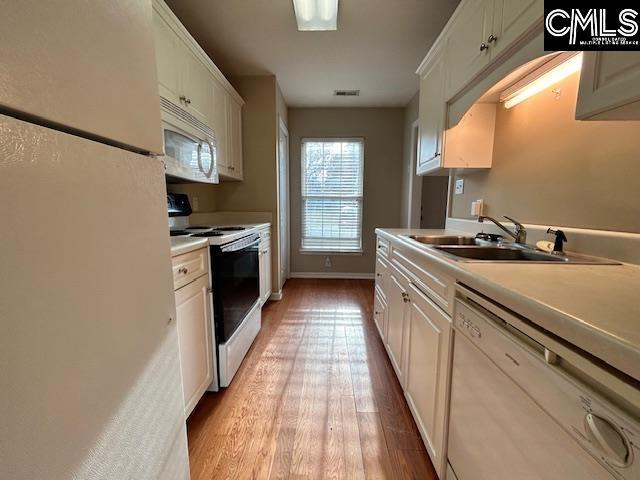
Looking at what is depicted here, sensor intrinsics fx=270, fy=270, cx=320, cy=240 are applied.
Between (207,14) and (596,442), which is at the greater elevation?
(207,14)

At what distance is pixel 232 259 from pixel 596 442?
1.70 meters

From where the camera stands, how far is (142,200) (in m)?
0.68

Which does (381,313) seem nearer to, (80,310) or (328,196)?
(80,310)

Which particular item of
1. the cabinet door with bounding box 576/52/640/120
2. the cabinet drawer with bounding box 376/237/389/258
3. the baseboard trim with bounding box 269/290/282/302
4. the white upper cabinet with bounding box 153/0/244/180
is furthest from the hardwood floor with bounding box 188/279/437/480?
the white upper cabinet with bounding box 153/0/244/180

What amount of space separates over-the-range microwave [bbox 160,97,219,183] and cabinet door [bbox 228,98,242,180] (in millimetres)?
505

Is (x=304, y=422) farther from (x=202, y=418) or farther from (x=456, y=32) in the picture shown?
(x=456, y=32)

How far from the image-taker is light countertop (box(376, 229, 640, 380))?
0.44 m

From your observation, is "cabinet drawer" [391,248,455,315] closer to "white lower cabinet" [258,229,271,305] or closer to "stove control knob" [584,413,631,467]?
"stove control knob" [584,413,631,467]

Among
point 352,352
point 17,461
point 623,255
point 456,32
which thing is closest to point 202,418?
point 352,352

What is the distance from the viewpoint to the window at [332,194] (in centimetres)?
407

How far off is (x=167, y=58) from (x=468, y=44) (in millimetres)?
1732

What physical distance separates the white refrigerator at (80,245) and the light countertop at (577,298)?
0.90m

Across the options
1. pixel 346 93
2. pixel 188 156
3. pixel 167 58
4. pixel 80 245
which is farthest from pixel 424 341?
pixel 346 93

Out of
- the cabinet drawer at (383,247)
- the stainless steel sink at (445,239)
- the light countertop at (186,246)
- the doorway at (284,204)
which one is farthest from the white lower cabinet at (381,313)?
the doorway at (284,204)
